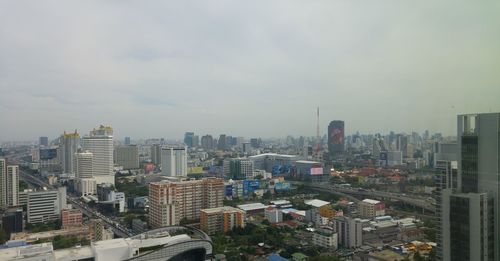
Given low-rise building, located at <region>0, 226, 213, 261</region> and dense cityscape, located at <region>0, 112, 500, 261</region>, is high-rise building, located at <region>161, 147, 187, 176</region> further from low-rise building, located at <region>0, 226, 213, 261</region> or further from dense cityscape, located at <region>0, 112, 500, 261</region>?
low-rise building, located at <region>0, 226, 213, 261</region>

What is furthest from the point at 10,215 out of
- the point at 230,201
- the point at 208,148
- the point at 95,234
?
the point at 208,148

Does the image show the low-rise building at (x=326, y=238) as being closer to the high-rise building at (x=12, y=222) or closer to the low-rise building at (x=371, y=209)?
the low-rise building at (x=371, y=209)

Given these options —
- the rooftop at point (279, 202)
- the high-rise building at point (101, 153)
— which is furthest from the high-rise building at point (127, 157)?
the rooftop at point (279, 202)

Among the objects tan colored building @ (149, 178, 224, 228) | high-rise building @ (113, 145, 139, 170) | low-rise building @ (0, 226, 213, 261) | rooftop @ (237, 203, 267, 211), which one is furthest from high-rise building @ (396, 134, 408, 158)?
high-rise building @ (113, 145, 139, 170)

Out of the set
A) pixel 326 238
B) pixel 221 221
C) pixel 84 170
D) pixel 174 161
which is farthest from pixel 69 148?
pixel 326 238

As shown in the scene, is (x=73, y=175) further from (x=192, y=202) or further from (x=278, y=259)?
(x=278, y=259)
